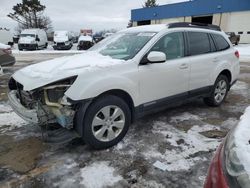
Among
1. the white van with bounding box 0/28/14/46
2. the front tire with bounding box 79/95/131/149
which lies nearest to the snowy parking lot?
the front tire with bounding box 79/95/131/149

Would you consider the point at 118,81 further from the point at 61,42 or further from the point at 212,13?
the point at 212,13

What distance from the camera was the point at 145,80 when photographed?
409 centimetres

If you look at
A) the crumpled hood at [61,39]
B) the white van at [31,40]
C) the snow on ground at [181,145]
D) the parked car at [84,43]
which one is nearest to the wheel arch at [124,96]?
the snow on ground at [181,145]

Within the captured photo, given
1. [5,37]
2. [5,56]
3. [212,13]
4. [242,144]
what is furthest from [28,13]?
[242,144]

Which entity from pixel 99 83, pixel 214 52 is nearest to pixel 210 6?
pixel 214 52

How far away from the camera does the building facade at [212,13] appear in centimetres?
3247

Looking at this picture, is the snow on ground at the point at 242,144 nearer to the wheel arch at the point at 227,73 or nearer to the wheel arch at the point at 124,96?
the wheel arch at the point at 124,96

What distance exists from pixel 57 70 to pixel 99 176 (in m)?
1.51

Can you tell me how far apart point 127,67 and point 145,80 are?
396 millimetres

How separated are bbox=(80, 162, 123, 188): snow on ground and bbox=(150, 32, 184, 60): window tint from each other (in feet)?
6.57

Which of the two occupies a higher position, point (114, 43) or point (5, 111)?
point (114, 43)

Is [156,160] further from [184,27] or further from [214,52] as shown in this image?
[214,52]

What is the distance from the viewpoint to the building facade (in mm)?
32469

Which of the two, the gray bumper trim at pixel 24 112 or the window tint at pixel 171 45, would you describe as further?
the window tint at pixel 171 45
